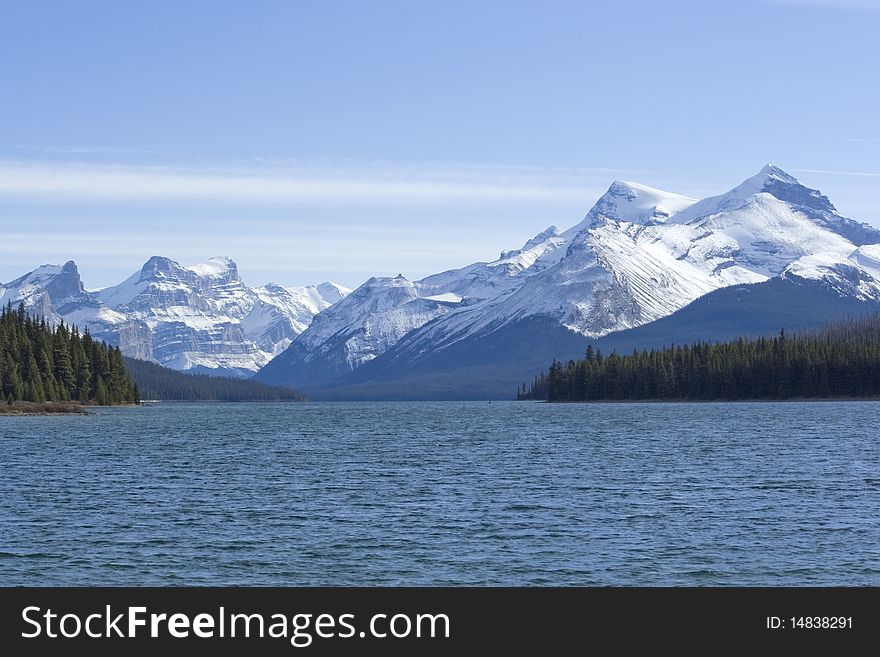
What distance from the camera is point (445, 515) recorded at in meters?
74.4

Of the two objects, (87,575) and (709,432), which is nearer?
(87,575)

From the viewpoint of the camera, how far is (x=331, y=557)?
196ft

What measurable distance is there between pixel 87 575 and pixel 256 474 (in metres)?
49.9

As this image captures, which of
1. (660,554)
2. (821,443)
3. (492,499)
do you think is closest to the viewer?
(660,554)

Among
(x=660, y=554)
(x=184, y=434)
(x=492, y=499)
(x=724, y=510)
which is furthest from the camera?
(x=184, y=434)

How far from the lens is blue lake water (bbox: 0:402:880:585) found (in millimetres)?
55875

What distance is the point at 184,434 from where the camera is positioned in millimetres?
178375

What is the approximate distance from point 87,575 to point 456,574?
15836 mm

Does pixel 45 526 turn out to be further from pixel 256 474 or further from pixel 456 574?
pixel 256 474

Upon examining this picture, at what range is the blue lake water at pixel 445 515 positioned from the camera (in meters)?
55.9
